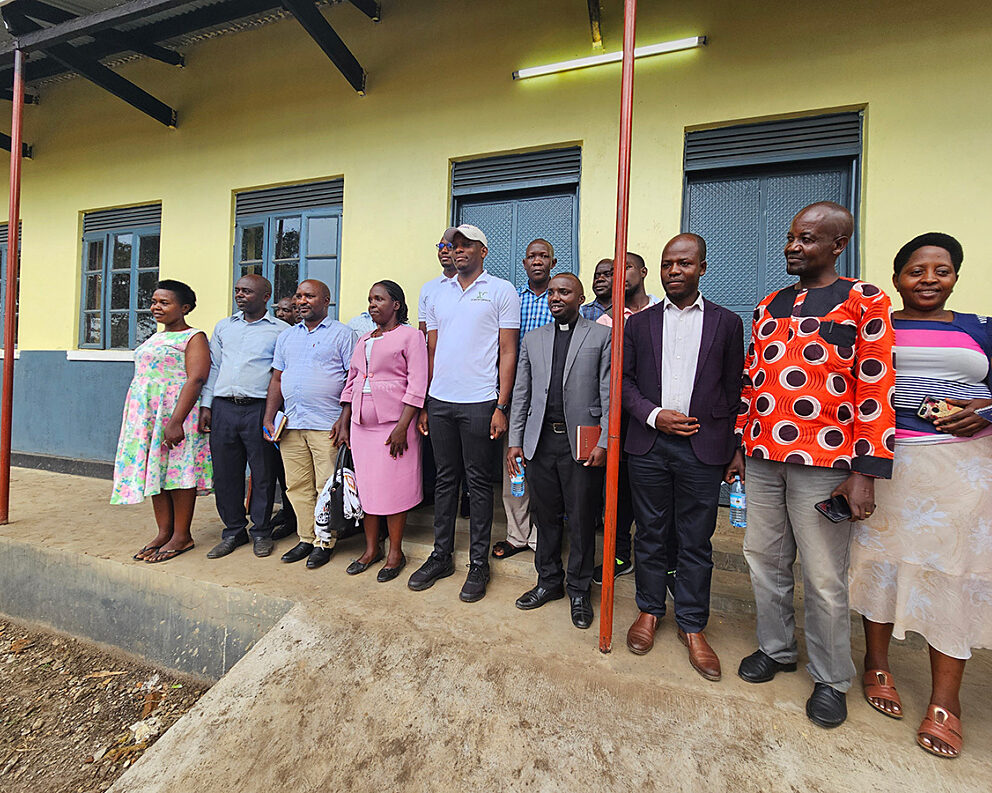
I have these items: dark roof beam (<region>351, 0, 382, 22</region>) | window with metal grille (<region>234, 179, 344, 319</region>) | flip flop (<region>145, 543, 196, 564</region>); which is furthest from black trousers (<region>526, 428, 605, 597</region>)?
dark roof beam (<region>351, 0, 382, 22</region>)

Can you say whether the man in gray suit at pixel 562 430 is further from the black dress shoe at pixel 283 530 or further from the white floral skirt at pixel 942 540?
the black dress shoe at pixel 283 530

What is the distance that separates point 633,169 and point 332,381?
2.70 metres

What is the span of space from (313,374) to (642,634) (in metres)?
2.38

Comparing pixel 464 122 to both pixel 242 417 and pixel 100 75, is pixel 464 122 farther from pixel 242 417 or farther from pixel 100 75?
pixel 100 75

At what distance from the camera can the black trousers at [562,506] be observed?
2.44m

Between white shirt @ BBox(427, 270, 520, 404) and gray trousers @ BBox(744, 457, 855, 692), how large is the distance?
138cm

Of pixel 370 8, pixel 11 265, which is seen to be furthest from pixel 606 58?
pixel 11 265

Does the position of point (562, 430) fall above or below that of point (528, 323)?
below

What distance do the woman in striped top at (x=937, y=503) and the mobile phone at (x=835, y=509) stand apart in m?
0.18

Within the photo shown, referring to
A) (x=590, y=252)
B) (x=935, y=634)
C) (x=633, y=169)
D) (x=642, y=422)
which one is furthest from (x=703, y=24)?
(x=935, y=634)

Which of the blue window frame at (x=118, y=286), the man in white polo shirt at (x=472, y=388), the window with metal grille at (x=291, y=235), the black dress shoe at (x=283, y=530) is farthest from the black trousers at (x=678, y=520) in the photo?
the blue window frame at (x=118, y=286)

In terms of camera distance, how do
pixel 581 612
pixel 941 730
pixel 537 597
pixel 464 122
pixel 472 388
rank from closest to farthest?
pixel 941 730 < pixel 581 612 < pixel 537 597 < pixel 472 388 < pixel 464 122

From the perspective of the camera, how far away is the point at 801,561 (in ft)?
6.34

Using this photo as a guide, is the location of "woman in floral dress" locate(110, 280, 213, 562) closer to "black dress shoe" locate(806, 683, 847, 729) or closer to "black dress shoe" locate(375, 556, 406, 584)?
"black dress shoe" locate(375, 556, 406, 584)
